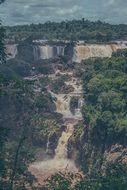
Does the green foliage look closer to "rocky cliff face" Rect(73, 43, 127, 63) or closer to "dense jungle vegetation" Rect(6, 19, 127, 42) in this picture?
"rocky cliff face" Rect(73, 43, 127, 63)

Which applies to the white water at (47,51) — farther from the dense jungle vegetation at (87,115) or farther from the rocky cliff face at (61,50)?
the dense jungle vegetation at (87,115)

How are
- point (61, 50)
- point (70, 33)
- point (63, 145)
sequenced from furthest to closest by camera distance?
point (70, 33) < point (61, 50) < point (63, 145)

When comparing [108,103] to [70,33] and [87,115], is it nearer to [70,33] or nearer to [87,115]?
[87,115]

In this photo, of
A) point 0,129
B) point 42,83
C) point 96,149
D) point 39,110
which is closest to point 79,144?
point 96,149

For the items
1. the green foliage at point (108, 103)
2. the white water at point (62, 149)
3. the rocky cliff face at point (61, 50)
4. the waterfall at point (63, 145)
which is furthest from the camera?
the rocky cliff face at point (61, 50)

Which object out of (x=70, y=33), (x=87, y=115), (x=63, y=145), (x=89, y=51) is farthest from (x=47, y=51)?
(x=87, y=115)

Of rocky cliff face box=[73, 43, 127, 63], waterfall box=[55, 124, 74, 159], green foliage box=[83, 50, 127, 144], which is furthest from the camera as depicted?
rocky cliff face box=[73, 43, 127, 63]

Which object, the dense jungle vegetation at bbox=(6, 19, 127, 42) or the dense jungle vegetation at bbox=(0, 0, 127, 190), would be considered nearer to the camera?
the dense jungle vegetation at bbox=(0, 0, 127, 190)

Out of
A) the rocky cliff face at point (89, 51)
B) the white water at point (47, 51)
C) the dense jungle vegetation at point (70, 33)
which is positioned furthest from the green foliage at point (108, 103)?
the white water at point (47, 51)

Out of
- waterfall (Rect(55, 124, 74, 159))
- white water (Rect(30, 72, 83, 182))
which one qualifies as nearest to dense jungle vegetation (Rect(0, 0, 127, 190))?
waterfall (Rect(55, 124, 74, 159))

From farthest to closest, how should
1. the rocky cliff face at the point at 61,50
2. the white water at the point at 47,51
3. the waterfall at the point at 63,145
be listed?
the white water at the point at 47,51, the rocky cliff face at the point at 61,50, the waterfall at the point at 63,145

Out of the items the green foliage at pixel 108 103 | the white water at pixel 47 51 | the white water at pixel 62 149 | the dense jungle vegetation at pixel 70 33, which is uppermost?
the dense jungle vegetation at pixel 70 33
